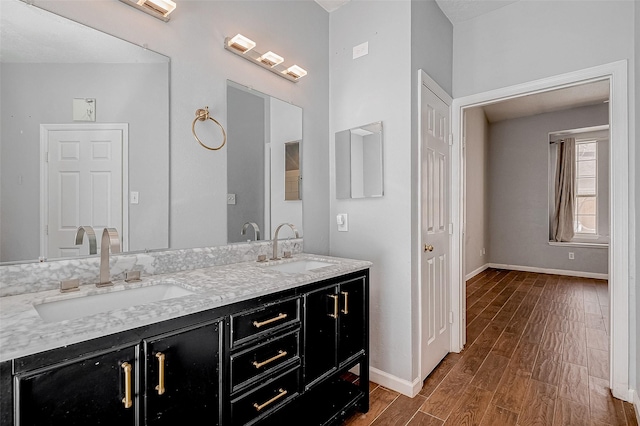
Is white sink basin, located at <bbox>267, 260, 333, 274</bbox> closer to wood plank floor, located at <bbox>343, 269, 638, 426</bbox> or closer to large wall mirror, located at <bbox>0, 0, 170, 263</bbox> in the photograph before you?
large wall mirror, located at <bbox>0, 0, 170, 263</bbox>

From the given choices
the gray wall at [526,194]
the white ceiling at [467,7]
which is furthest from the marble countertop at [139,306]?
the gray wall at [526,194]

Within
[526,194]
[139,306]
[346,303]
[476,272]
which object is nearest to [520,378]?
[346,303]

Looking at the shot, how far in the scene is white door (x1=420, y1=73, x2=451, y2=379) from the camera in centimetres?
224

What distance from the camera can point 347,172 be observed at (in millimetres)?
2451

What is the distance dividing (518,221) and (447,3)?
4.95 meters

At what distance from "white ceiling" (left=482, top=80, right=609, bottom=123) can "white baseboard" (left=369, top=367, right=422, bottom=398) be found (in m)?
3.98

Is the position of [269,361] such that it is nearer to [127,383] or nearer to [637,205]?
[127,383]

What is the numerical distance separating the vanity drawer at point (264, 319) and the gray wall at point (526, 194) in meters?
6.07

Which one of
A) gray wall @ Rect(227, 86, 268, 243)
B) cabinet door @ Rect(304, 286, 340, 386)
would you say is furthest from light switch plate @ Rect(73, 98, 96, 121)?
cabinet door @ Rect(304, 286, 340, 386)

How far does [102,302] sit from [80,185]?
1.66ft

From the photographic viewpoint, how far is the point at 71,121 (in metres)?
1.31

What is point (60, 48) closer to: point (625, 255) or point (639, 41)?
point (639, 41)

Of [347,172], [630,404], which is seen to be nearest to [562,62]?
[347,172]

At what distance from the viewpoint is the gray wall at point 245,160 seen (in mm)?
1861
